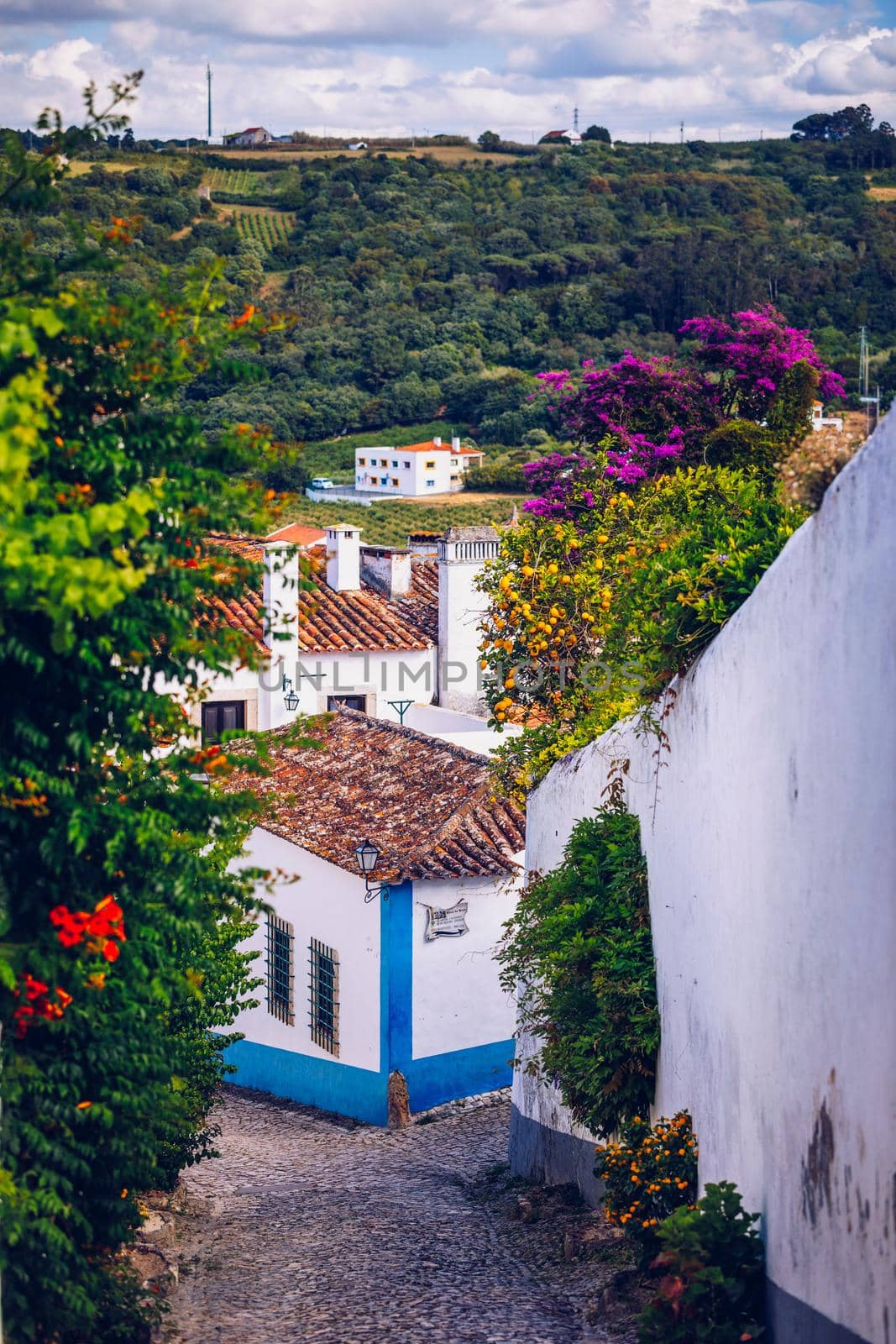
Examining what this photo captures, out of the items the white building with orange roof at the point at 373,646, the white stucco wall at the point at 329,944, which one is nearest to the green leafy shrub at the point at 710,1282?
the white stucco wall at the point at 329,944

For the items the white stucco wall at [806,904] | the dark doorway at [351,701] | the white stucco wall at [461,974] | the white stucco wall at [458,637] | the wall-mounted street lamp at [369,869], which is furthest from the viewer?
the white stucco wall at [458,637]

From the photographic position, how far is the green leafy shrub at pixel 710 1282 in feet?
22.1

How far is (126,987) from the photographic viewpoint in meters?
6.62

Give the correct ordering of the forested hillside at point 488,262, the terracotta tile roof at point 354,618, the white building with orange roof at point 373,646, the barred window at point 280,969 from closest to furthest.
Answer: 1. the barred window at point 280,969
2. the white building with orange roof at point 373,646
3. the terracotta tile roof at point 354,618
4. the forested hillside at point 488,262

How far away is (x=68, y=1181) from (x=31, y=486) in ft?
10.7

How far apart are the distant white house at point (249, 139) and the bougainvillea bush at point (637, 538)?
8521 cm

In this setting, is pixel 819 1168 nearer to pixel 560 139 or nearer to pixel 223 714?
pixel 223 714

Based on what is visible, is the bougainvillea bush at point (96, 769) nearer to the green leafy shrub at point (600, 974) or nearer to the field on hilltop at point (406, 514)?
the green leafy shrub at point (600, 974)

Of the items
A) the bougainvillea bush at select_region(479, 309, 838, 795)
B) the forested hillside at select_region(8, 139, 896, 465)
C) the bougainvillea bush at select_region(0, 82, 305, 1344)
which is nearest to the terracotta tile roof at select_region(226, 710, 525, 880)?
the bougainvillea bush at select_region(479, 309, 838, 795)

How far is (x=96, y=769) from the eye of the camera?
6492mm

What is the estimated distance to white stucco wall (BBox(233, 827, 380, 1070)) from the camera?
16.7 m

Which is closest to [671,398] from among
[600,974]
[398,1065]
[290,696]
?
[290,696]

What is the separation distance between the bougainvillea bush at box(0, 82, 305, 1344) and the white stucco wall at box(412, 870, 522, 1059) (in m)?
9.81

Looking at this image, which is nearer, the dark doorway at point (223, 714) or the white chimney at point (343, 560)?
the dark doorway at point (223, 714)
